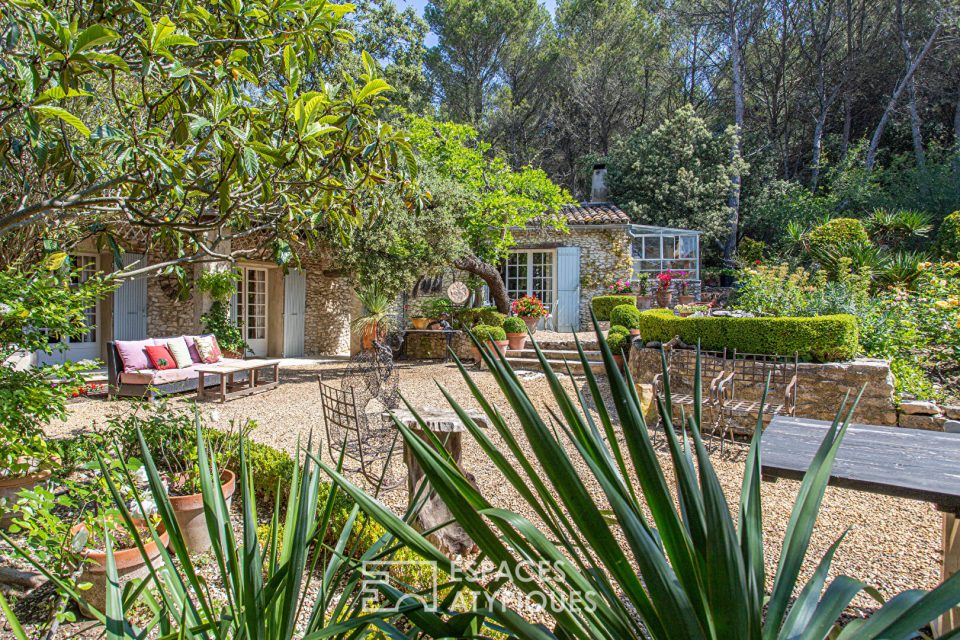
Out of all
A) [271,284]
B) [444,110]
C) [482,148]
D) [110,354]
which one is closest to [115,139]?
[110,354]

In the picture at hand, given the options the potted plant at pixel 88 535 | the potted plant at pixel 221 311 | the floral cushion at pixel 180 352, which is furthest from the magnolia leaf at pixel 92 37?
the potted plant at pixel 221 311

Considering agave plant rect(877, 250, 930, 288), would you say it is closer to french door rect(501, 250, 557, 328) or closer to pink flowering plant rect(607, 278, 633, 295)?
pink flowering plant rect(607, 278, 633, 295)

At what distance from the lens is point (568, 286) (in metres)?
13.2

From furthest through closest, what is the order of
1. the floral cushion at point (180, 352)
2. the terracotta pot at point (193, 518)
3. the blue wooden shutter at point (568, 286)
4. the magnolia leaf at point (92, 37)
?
1. the blue wooden shutter at point (568, 286)
2. the floral cushion at point (180, 352)
3. the terracotta pot at point (193, 518)
4. the magnolia leaf at point (92, 37)

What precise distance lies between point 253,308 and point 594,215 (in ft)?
27.4

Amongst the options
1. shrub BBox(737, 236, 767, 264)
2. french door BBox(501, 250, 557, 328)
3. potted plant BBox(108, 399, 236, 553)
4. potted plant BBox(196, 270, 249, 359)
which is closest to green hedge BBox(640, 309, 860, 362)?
potted plant BBox(108, 399, 236, 553)

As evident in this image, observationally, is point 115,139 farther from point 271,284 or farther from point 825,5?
point 825,5

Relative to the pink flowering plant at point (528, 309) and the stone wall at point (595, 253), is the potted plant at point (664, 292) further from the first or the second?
the pink flowering plant at point (528, 309)

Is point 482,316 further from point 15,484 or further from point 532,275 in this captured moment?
point 15,484

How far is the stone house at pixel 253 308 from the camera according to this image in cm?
907

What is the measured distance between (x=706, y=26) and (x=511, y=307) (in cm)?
1469

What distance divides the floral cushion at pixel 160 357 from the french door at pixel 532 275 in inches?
316

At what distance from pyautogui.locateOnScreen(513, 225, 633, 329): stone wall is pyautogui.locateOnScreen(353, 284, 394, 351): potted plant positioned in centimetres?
465

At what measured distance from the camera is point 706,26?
61.6ft
